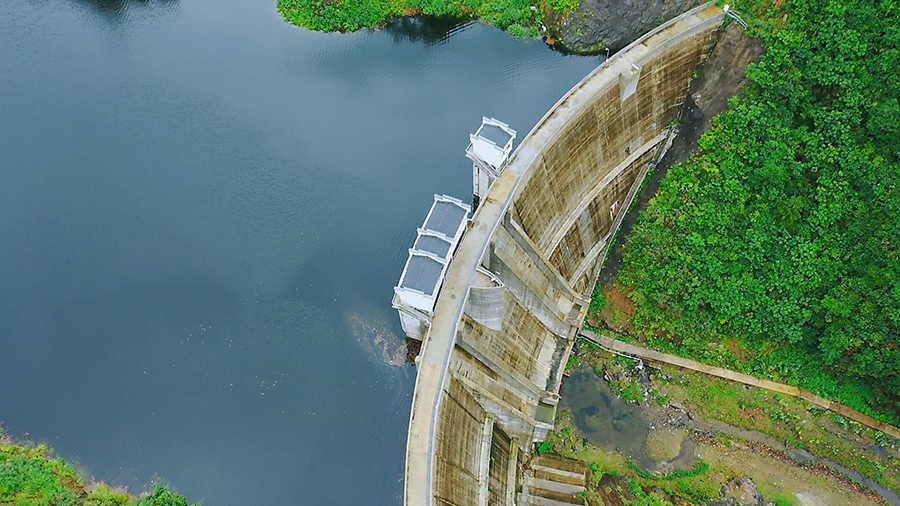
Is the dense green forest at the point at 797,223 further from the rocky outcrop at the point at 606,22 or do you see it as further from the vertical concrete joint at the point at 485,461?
the vertical concrete joint at the point at 485,461

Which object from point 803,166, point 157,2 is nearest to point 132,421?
point 157,2

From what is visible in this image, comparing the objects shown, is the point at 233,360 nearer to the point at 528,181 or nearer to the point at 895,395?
the point at 528,181

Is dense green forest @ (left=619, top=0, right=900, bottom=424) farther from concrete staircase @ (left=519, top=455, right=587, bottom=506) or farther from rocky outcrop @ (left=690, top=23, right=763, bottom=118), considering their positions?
concrete staircase @ (left=519, top=455, right=587, bottom=506)

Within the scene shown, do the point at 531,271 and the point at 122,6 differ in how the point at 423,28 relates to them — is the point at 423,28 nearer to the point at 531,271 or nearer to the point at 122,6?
the point at 531,271

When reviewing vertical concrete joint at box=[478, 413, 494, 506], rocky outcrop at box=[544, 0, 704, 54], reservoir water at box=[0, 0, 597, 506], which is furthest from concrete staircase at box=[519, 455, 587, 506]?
rocky outcrop at box=[544, 0, 704, 54]

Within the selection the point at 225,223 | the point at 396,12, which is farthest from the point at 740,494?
the point at 396,12
